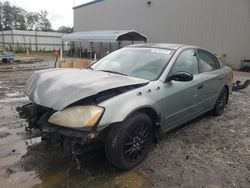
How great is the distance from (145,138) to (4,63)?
18.2m

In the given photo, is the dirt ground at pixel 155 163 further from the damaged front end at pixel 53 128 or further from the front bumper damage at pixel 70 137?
the damaged front end at pixel 53 128

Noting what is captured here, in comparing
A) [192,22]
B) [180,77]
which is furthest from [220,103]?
[192,22]

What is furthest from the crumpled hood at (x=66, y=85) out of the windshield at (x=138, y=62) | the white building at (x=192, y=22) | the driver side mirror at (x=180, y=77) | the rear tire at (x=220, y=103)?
the white building at (x=192, y=22)

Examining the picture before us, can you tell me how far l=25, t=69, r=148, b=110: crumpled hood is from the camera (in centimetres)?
303

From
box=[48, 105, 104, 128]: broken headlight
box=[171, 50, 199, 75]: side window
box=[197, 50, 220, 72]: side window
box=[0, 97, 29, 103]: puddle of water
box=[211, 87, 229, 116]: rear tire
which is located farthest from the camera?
box=[0, 97, 29, 103]: puddle of water

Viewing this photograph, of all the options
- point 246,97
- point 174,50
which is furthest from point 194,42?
point 174,50

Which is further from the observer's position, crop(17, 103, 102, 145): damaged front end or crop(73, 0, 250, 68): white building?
crop(73, 0, 250, 68): white building

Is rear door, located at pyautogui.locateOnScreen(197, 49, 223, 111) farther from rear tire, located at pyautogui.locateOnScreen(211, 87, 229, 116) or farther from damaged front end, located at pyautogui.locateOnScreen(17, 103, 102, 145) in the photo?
damaged front end, located at pyautogui.locateOnScreen(17, 103, 102, 145)

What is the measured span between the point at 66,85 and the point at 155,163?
62.0 inches

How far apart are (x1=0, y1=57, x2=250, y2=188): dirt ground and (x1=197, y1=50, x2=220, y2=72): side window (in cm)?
113

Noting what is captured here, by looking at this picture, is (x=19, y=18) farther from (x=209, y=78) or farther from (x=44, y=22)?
(x=209, y=78)

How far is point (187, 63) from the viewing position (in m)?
4.51

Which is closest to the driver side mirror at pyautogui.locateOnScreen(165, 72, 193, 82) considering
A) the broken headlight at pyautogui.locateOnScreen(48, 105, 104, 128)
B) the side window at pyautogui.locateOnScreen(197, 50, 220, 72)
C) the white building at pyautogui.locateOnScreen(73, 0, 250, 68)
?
the side window at pyautogui.locateOnScreen(197, 50, 220, 72)

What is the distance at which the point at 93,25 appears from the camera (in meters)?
34.0
